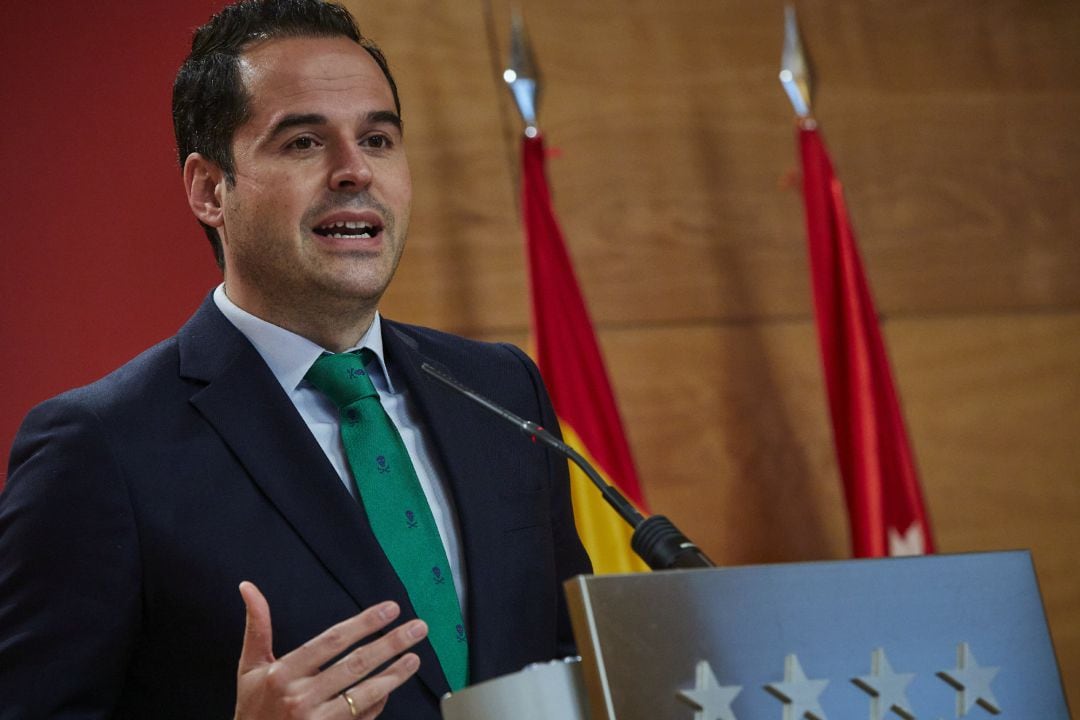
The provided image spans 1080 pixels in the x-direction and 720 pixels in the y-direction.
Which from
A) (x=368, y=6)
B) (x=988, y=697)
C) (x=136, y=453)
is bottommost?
(x=988, y=697)

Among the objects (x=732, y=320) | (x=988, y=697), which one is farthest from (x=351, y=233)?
(x=732, y=320)

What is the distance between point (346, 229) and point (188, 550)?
1.51ft

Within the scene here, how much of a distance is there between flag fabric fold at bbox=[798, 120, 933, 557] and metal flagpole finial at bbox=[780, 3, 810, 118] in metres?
0.05

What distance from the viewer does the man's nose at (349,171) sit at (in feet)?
5.52

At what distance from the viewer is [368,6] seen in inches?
114

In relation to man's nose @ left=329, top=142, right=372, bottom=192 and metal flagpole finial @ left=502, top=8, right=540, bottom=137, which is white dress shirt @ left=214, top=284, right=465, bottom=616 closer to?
man's nose @ left=329, top=142, right=372, bottom=192

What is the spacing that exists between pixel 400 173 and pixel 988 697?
0.99 metres

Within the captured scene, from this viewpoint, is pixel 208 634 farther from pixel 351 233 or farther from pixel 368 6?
pixel 368 6

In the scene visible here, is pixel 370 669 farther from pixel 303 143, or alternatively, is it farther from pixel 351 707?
pixel 303 143

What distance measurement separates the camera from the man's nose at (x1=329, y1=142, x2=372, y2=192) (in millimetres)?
1683

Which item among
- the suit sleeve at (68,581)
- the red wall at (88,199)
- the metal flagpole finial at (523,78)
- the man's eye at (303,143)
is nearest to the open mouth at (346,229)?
the man's eye at (303,143)

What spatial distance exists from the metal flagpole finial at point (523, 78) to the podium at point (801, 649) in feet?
5.82

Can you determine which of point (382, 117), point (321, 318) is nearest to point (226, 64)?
point (382, 117)

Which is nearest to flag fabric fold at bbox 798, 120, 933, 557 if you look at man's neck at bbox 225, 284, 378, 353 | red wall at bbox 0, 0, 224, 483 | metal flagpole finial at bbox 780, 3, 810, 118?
metal flagpole finial at bbox 780, 3, 810, 118
